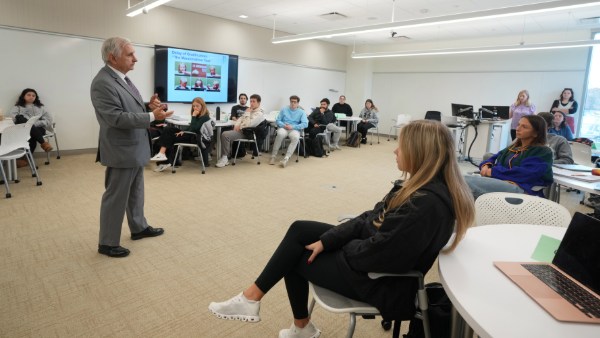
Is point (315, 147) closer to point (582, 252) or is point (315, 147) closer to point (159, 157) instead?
point (159, 157)

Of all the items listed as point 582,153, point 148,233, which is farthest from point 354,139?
point 148,233

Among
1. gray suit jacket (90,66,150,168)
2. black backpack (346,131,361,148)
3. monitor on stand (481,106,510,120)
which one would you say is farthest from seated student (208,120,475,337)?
black backpack (346,131,361,148)

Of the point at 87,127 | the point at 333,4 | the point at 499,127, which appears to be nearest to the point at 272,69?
the point at 333,4

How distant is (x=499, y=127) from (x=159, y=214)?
21.6 feet

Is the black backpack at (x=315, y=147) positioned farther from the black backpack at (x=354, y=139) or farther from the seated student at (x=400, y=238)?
the seated student at (x=400, y=238)

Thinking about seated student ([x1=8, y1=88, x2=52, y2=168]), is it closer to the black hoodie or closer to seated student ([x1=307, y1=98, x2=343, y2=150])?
seated student ([x1=307, y1=98, x2=343, y2=150])

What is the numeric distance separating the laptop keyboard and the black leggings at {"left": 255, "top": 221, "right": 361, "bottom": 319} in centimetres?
64

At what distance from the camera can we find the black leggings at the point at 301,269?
4.88 feet

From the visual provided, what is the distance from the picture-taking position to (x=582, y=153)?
180 inches

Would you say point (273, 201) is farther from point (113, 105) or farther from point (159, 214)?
point (113, 105)

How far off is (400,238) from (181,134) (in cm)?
484

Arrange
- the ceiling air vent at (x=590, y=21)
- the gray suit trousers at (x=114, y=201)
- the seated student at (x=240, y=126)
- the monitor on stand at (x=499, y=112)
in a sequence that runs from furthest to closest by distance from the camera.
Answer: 1. the monitor on stand at (x=499, y=112)
2. the ceiling air vent at (x=590, y=21)
3. the seated student at (x=240, y=126)
4. the gray suit trousers at (x=114, y=201)

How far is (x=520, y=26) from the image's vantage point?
7730mm

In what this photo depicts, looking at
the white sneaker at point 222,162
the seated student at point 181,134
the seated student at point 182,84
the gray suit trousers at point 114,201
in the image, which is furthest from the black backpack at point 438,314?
the seated student at point 182,84
